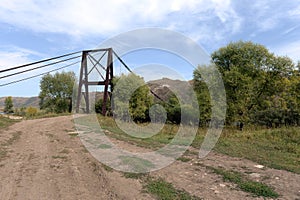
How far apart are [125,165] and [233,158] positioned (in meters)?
3.03

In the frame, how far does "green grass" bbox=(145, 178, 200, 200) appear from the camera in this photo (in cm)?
363

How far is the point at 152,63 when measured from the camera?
7684 millimetres

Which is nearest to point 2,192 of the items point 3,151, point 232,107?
point 3,151

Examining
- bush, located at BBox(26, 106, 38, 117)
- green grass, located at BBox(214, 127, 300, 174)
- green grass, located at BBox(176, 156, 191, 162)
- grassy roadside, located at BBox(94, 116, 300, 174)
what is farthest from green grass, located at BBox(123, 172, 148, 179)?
bush, located at BBox(26, 106, 38, 117)

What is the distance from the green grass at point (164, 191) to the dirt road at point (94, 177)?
0.15 m

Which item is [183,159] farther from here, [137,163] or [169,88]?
[169,88]

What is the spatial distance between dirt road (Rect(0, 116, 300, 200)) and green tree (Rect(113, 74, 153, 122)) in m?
8.04

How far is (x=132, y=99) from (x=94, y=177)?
11011 millimetres

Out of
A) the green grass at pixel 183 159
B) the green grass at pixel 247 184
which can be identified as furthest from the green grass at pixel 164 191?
the green grass at pixel 183 159

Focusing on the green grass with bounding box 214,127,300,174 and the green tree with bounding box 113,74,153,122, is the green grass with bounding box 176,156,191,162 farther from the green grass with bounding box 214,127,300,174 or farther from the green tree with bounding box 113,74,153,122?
the green tree with bounding box 113,74,153,122

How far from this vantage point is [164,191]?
385 cm

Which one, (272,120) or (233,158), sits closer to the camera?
(233,158)

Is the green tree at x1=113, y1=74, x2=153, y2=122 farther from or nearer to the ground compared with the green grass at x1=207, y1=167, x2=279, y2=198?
farther from the ground

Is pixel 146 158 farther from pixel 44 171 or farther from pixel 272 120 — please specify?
pixel 272 120
